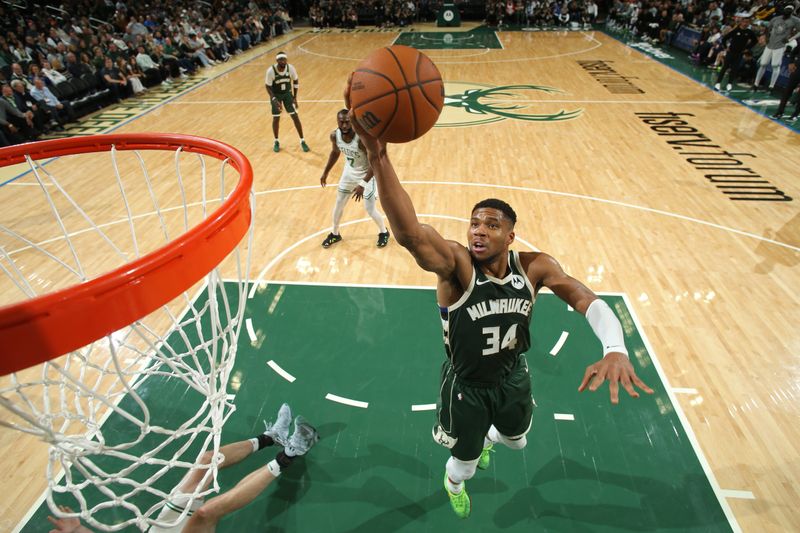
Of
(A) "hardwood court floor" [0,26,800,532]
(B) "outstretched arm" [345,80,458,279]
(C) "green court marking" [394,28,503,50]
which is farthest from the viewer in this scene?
(C) "green court marking" [394,28,503,50]

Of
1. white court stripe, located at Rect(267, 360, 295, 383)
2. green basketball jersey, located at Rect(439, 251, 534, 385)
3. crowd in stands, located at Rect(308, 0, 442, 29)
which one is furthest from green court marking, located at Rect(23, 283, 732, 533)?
crowd in stands, located at Rect(308, 0, 442, 29)

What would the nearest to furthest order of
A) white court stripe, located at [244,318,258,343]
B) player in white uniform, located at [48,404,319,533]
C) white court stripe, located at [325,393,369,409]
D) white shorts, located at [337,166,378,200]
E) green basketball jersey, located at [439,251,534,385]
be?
green basketball jersey, located at [439,251,534,385], player in white uniform, located at [48,404,319,533], white court stripe, located at [325,393,369,409], white court stripe, located at [244,318,258,343], white shorts, located at [337,166,378,200]

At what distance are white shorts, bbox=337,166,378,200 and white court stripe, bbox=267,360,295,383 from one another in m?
2.39

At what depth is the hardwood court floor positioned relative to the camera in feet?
13.1

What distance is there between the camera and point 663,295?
5.31 meters

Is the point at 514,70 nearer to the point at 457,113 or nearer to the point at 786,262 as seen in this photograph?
the point at 457,113

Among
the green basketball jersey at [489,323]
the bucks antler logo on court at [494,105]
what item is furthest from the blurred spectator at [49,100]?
the green basketball jersey at [489,323]

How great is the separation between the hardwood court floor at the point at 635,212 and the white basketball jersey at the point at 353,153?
110 centimetres

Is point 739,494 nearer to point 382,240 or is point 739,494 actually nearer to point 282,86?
point 382,240

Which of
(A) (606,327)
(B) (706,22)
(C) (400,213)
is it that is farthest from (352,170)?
(B) (706,22)

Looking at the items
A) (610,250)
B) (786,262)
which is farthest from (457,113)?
(786,262)

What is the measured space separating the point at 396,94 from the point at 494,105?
10.5 meters

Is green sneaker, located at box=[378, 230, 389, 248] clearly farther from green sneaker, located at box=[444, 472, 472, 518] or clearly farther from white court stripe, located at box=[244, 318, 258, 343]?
green sneaker, located at box=[444, 472, 472, 518]

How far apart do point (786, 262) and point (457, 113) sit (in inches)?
294
